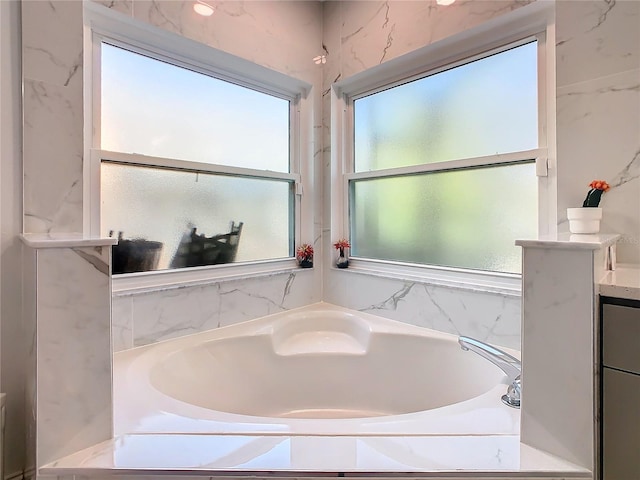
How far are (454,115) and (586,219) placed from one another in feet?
2.97

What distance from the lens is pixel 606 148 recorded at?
1.24 m

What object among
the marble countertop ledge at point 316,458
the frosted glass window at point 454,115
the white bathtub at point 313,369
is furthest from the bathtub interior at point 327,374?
the frosted glass window at point 454,115

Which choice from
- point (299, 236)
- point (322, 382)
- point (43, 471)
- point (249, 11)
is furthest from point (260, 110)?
point (43, 471)

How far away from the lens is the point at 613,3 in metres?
1.21

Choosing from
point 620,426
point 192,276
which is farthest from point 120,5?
point 620,426

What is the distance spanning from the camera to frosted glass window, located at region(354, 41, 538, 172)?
1.56m

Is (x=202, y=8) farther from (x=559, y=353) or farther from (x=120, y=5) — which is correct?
(x=559, y=353)

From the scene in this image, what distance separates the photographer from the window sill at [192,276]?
1.54 meters

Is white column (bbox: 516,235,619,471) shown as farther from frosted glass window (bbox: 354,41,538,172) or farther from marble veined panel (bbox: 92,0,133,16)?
marble veined panel (bbox: 92,0,133,16)

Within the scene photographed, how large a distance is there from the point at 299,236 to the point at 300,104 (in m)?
0.85

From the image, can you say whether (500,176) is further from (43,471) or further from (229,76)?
(43,471)

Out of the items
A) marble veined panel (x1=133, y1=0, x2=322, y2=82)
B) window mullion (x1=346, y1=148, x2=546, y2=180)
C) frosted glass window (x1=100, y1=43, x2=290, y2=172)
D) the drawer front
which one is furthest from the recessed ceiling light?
the drawer front

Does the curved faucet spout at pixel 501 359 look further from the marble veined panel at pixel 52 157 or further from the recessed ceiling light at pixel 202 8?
the recessed ceiling light at pixel 202 8

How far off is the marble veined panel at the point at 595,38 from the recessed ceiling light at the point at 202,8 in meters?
1.51
